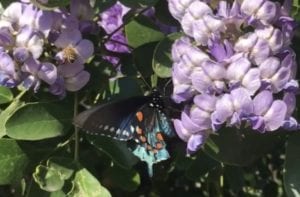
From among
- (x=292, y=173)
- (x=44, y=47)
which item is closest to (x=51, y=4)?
(x=44, y=47)

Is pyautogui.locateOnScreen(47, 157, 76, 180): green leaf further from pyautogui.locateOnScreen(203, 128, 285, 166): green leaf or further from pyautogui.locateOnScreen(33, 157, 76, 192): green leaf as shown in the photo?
pyautogui.locateOnScreen(203, 128, 285, 166): green leaf

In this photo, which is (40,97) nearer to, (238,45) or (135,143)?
(135,143)

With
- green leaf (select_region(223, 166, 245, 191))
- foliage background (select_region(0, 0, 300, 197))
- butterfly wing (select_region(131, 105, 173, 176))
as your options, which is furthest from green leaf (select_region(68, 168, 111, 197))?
green leaf (select_region(223, 166, 245, 191))

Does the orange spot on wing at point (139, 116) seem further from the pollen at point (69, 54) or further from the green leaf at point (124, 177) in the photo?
the green leaf at point (124, 177)

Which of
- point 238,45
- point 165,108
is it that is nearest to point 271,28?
point 238,45

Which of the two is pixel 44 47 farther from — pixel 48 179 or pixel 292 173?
pixel 292 173

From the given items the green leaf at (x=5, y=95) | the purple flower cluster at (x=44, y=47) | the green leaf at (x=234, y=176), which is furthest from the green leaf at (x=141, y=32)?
the green leaf at (x=234, y=176)
